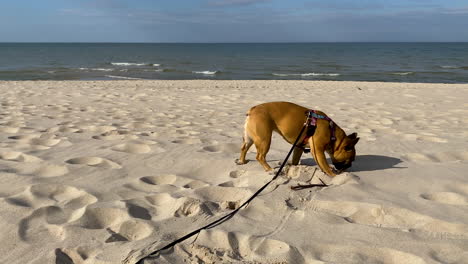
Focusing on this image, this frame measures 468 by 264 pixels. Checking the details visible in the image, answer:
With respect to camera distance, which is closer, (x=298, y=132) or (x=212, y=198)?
(x=212, y=198)

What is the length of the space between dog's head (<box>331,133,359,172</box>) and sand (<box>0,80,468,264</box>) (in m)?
0.15

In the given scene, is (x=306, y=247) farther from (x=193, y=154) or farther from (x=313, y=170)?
(x=193, y=154)

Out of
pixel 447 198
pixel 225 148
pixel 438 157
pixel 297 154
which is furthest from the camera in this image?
pixel 225 148

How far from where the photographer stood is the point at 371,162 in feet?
13.9

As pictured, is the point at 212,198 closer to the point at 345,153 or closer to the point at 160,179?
the point at 160,179

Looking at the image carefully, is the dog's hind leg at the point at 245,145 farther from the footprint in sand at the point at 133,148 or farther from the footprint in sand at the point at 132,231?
the footprint in sand at the point at 132,231

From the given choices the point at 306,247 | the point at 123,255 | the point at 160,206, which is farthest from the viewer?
the point at 160,206

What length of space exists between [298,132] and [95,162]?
2282 millimetres

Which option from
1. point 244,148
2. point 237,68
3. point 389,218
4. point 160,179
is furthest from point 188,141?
point 237,68

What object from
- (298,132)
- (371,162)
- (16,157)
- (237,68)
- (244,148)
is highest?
(298,132)

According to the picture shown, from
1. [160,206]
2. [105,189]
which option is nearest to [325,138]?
[160,206]

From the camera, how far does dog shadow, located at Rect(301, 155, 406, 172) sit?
4012mm

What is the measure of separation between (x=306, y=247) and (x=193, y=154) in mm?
2306

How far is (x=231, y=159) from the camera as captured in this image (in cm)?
432
